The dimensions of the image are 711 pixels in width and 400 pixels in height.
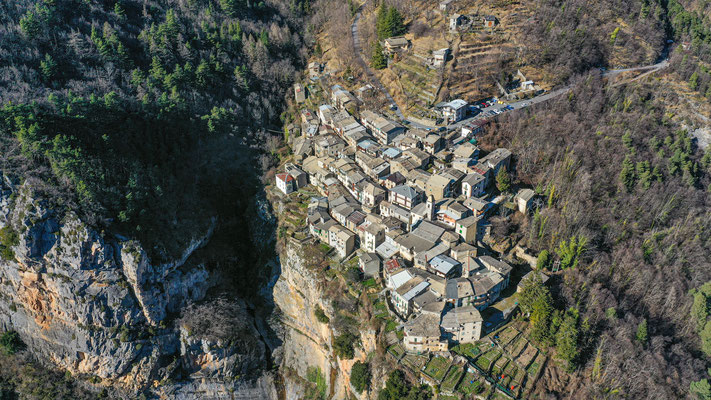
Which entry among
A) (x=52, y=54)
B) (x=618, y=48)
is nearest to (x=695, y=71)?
(x=618, y=48)

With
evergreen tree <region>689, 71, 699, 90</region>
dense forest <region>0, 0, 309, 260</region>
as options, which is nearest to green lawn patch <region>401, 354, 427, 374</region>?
dense forest <region>0, 0, 309, 260</region>

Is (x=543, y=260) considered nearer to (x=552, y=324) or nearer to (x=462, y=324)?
(x=552, y=324)

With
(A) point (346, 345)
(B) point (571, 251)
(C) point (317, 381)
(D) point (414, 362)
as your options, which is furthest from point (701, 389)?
(C) point (317, 381)

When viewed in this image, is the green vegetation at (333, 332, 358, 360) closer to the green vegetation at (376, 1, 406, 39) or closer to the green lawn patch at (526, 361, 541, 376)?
the green lawn patch at (526, 361, 541, 376)

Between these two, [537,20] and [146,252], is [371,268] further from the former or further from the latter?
[537,20]

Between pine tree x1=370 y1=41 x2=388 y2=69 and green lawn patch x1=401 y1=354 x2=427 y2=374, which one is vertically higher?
pine tree x1=370 y1=41 x2=388 y2=69

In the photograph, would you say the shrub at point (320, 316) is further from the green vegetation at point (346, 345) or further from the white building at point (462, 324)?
the white building at point (462, 324)
